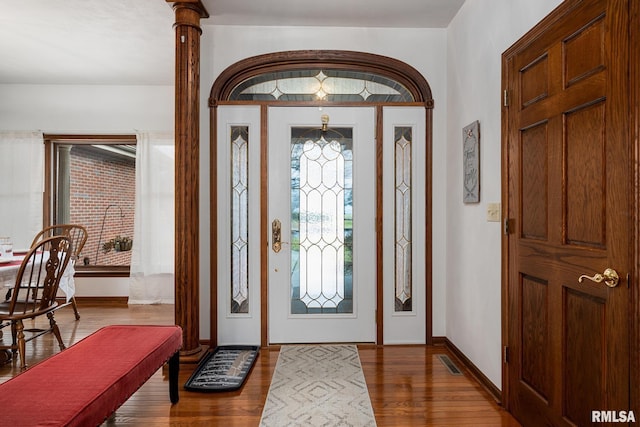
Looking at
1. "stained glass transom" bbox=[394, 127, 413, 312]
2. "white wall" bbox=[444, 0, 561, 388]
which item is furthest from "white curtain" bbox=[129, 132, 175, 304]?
"white wall" bbox=[444, 0, 561, 388]

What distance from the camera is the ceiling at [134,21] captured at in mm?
3064

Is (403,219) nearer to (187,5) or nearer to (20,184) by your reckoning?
(187,5)

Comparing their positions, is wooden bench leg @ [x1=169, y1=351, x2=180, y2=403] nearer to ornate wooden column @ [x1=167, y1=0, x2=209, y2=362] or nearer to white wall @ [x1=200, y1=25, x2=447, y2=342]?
ornate wooden column @ [x1=167, y1=0, x2=209, y2=362]

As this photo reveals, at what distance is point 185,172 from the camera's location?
117 inches

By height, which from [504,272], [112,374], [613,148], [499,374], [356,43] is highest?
[356,43]

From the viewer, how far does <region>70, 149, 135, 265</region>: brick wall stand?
17.4 ft

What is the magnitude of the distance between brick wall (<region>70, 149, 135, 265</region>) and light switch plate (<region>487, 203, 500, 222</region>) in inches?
186

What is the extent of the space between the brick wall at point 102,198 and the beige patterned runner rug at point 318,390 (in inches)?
134

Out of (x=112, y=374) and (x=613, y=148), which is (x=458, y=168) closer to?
(x=613, y=148)

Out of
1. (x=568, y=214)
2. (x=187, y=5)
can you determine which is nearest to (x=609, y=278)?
(x=568, y=214)

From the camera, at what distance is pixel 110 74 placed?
462 cm

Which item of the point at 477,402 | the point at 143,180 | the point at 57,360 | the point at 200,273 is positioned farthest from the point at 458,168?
the point at 143,180

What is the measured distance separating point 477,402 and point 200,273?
7.63ft

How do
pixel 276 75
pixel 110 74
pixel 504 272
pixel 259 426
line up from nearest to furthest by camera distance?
pixel 259 426 < pixel 504 272 < pixel 276 75 < pixel 110 74
